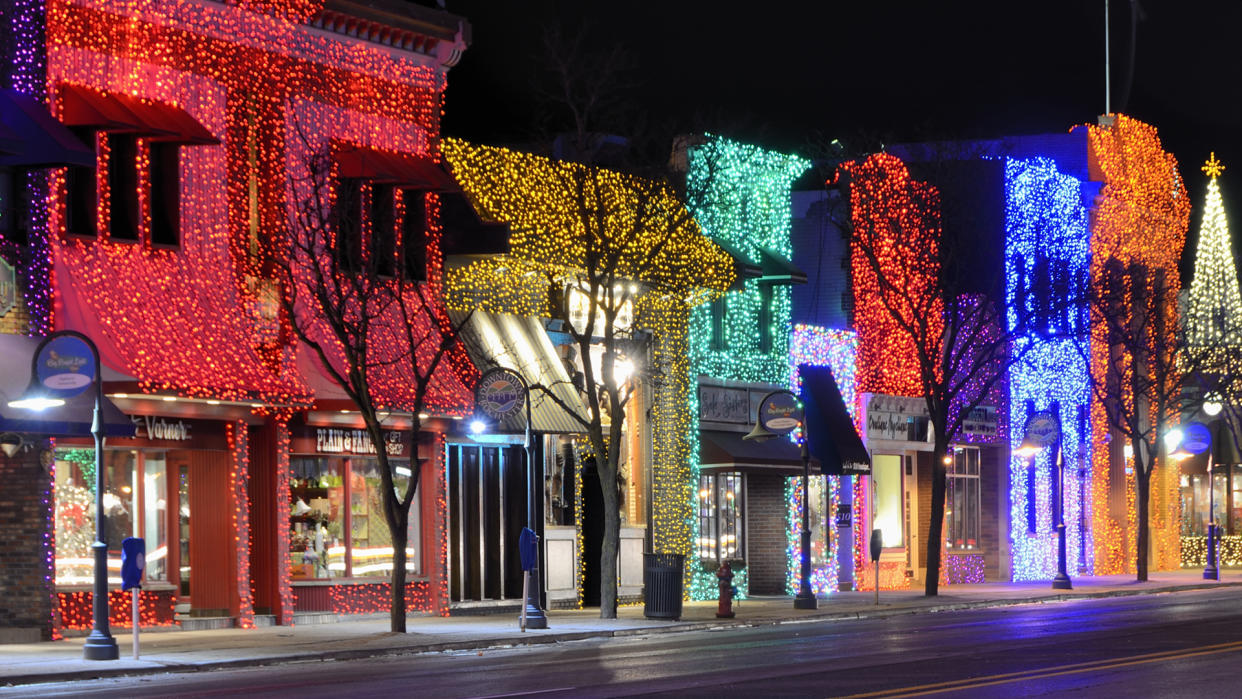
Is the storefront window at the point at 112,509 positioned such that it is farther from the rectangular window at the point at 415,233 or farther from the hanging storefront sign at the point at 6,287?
the rectangular window at the point at 415,233

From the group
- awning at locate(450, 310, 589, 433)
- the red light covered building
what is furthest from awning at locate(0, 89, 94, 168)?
awning at locate(450, 310, 589, 433)

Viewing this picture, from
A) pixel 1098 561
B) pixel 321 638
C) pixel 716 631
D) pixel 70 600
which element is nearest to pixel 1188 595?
pixel 1098 561

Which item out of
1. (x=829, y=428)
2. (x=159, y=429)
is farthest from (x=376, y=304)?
(x=829, y=428)

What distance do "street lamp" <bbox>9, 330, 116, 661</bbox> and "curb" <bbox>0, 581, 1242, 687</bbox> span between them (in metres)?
1.29

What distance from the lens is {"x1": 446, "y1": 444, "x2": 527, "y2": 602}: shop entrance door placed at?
32719 millimetres

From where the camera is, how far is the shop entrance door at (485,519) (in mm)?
32719

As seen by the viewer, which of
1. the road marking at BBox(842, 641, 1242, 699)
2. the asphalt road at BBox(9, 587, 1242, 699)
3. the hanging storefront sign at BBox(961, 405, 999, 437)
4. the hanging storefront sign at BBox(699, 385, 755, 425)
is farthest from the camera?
the hanging storefront sign at BBox(961, 405, 999, 437)

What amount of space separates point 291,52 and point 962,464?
78.3ft

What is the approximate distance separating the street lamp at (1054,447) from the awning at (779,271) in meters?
8.83

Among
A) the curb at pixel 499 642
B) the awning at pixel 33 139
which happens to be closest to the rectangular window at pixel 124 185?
Result: the awning at pixel 33 139

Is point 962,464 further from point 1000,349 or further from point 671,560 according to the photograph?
point 671,560

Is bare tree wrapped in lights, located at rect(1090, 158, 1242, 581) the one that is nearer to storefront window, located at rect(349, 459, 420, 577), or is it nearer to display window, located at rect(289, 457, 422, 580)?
storefront window, located at rect(349, 459, 420, 577)

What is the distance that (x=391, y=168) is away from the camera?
30766 mm

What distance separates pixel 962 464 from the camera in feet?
158
